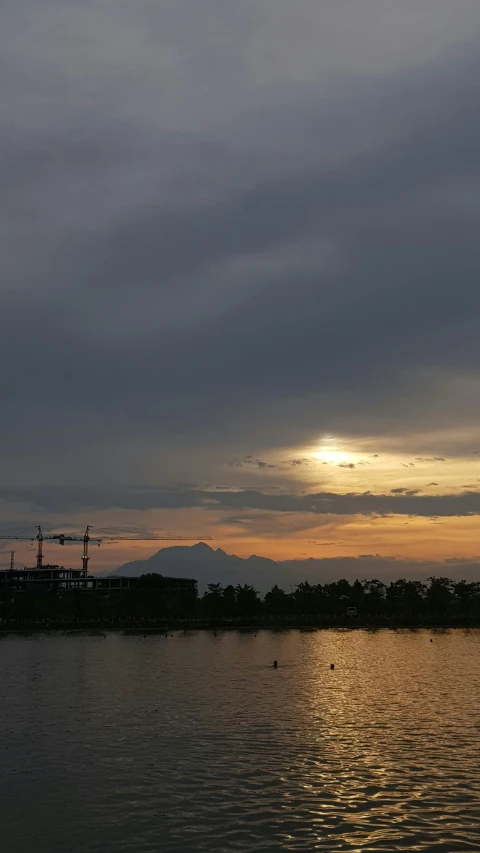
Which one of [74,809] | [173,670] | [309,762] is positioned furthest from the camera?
[173,670]

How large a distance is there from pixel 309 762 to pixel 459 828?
16.6 meters

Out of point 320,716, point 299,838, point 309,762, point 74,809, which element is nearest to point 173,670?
point 320,716

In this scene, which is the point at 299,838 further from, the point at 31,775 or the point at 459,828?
the point at 31,775

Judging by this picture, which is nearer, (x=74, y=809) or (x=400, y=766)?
(x=74, y=809)

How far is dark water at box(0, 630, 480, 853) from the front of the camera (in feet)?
124

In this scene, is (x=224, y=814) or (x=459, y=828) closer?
(x=459, y=828)

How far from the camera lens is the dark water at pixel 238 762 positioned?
124 feet

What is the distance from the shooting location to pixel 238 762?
52.9 metres

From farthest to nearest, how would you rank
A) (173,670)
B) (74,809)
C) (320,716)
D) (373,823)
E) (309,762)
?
(173,670)
(320,716)
(309,762)
(74,809)
(373,823)

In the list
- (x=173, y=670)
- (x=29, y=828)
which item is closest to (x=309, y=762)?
(x=29, y=828)

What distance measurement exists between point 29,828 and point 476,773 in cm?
2902

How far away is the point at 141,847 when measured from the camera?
119 feet

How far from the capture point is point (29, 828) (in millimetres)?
39500

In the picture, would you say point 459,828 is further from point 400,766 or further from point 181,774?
point 181,774
